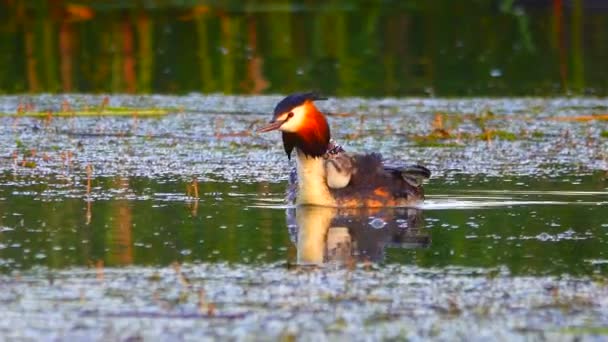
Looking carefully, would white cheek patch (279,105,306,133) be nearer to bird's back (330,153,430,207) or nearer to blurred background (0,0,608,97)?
bird's back (330,153,430,207)

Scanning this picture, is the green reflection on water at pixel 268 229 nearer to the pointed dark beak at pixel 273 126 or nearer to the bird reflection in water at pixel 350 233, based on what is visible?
the bird reflection in water at pixel 350 233

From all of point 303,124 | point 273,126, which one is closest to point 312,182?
point 303,124

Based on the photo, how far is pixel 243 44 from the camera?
19016mm

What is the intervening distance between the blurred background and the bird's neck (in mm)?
5856

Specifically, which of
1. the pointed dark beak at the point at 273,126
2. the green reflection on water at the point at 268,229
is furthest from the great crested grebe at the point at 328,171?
the green reflection on water at the point at 268,229

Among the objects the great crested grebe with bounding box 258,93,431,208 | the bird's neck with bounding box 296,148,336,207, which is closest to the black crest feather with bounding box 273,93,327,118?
the great crested grebe with bounding box 258,93,431,208

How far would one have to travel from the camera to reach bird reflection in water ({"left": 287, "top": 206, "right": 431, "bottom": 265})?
24.7 feet

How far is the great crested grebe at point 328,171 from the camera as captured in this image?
895 centimetres

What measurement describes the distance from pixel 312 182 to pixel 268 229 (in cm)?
76

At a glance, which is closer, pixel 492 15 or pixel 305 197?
pixel 305 197

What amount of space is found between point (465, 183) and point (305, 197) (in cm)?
135

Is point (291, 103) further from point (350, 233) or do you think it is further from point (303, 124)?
point (350, 233)

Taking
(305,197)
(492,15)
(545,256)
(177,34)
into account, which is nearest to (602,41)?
(492,15)

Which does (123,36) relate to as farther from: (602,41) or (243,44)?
(602,41)
